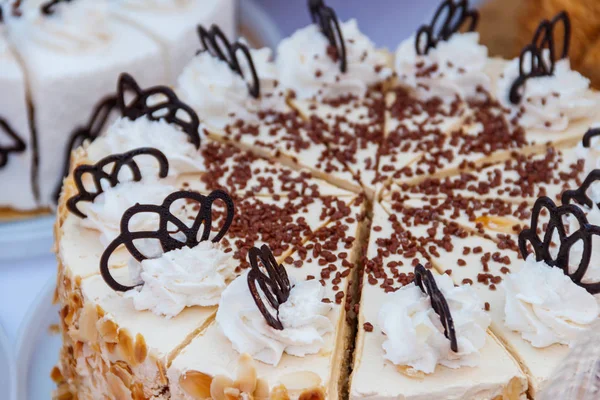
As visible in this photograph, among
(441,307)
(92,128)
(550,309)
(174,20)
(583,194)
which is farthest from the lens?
(174,20)

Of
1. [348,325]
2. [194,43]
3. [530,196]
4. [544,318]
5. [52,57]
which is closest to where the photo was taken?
[544,318]

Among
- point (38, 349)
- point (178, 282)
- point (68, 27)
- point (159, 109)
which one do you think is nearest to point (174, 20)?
point (68, 27)

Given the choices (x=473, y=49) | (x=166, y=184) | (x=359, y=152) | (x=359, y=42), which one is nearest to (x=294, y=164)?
(x=359, y=152)

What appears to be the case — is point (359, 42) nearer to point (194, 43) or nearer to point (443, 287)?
point (194, 43)

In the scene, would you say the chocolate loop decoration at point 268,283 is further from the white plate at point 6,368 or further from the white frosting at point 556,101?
the white frosting at point 556,101

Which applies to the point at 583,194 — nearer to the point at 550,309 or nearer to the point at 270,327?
the point at 550,309
